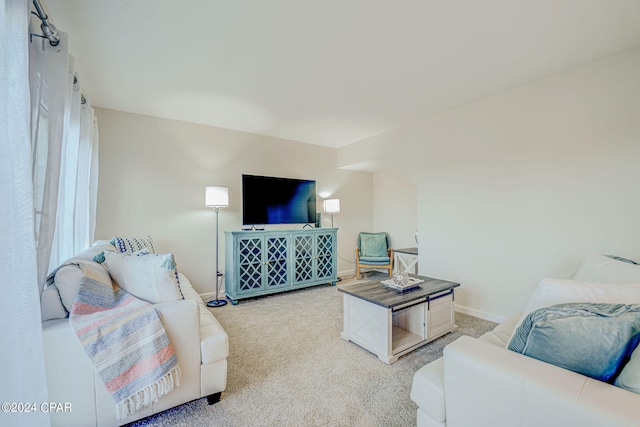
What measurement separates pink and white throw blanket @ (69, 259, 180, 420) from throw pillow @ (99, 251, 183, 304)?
0.37 ft

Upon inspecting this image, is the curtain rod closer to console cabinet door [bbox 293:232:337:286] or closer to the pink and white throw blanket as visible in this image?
the pink and white throw blanket

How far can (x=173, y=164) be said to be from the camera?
3404 mm

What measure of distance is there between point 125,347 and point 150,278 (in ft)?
1.19

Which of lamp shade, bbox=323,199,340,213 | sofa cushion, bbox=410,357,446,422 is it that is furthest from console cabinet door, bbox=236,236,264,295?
sofa cushion, bbox=410,357,446,422

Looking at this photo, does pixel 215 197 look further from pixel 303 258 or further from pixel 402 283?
pixel 402 283

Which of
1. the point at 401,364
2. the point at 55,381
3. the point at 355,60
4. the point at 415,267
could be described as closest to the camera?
the point at 55,381

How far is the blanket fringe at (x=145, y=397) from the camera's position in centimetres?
125

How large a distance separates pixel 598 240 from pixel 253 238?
11.3 feet

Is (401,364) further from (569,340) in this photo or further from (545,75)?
(545,75)

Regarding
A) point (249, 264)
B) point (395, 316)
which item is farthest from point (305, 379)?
point (249, 264)

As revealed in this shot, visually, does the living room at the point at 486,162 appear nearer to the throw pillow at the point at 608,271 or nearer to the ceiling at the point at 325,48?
the ceiling at the point at 325,48

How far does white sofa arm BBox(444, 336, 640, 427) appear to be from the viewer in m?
0.71

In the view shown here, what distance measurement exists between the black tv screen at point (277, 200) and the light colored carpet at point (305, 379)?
1.51 meters

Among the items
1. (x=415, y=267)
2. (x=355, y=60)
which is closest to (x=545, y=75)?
(x=355, y=60)
